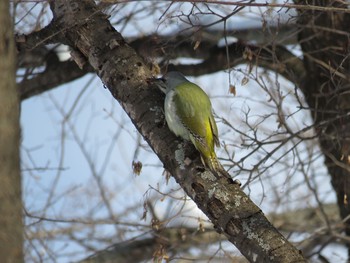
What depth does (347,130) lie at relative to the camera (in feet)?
21.9

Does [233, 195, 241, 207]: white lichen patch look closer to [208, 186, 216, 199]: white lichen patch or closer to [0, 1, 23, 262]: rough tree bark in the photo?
[208, 186, 216, 199]: white lichen patch

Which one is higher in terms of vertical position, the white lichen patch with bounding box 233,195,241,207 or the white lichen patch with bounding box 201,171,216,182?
the white lichen patch with bounding box 201,171,216,182

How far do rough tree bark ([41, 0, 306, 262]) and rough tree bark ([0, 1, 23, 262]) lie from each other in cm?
187

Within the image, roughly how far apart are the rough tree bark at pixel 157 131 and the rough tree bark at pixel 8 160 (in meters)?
1.87

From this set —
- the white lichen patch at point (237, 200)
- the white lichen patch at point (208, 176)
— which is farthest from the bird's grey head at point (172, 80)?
the white lichen patch at point (237, 200)

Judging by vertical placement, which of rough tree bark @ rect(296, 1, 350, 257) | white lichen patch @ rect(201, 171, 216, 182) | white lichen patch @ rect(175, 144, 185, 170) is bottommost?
white lichen patch @ rect(201, 171, 216, 182)

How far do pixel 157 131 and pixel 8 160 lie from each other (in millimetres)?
2294

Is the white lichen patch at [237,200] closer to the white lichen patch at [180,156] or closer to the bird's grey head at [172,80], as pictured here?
the white lichen patch at [180,156]

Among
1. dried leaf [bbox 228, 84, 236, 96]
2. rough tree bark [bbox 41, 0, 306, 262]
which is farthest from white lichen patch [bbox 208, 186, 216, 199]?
dried leaf [bbox 228, 84, 236, 96]

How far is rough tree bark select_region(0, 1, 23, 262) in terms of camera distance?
214cm

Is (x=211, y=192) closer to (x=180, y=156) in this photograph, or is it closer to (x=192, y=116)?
(x=180, y=156)

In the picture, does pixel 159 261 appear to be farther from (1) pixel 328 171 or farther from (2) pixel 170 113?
(1) pixel 328 171

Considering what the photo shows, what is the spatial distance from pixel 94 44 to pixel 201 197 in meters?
1.45

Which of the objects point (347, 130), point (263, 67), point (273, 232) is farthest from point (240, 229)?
point (263, 67)
